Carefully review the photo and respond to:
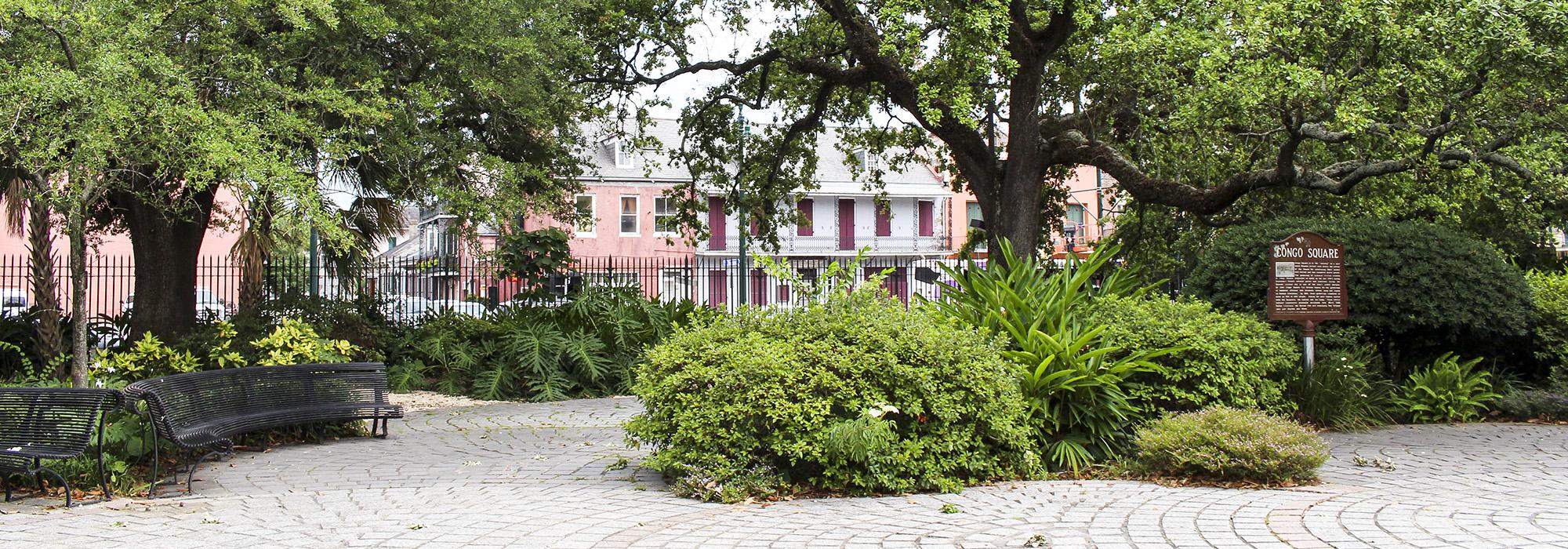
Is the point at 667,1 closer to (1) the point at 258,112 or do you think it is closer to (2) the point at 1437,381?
(1) the point at 258,112

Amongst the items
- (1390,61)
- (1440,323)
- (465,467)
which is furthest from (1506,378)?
(465,467)

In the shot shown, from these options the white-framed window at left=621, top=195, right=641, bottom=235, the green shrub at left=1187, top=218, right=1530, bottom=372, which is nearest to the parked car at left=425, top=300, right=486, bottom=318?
the green shrub at left=1187, top=218, right=1530, bottom=372

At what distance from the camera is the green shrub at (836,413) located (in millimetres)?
6508

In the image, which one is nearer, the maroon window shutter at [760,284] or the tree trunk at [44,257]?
the tree trunk at [44,257]

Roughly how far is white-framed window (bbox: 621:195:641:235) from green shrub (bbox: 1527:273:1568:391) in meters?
30.4

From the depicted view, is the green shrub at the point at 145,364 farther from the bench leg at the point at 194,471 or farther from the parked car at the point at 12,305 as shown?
the parked car at the point at 12,305

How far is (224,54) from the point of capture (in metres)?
10.5

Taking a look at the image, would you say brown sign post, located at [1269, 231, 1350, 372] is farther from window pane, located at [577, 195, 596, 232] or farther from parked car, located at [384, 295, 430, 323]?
parked car, located at [384, 295, 430, 323]

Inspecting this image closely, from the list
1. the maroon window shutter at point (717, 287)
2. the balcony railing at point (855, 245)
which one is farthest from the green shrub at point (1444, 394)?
the balcony railing at point (855, 245)

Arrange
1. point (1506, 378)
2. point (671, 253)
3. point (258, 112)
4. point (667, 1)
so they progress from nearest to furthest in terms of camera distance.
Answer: point (258, 112) < point (1506, 378) < point (667, 1) < point (671, 253)

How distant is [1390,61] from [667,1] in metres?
8.72

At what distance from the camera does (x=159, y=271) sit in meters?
14.1

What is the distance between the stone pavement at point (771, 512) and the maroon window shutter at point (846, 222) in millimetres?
35300

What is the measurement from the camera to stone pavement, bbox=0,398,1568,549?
532 cm
